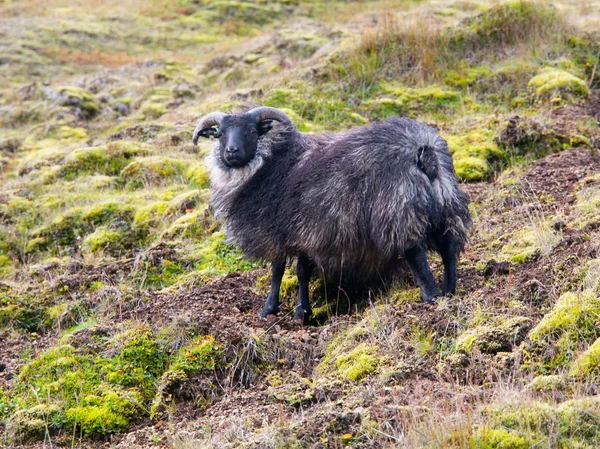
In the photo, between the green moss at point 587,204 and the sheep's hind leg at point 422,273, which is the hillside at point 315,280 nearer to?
the green moss at point 587,204

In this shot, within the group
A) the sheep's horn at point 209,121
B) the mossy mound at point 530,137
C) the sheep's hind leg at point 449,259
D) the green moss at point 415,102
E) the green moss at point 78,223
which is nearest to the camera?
the sheep's hind leg at point 449,259

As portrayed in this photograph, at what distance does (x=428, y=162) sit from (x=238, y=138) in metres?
2.57

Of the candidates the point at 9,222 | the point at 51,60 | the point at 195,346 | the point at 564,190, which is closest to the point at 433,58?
the point at 564,190

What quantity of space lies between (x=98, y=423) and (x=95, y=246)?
517cm

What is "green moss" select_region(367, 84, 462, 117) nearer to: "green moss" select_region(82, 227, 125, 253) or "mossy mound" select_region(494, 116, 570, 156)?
"mossy mound" select_region(494, 116, 570, 156)

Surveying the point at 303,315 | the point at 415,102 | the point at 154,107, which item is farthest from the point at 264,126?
the point at 154,107

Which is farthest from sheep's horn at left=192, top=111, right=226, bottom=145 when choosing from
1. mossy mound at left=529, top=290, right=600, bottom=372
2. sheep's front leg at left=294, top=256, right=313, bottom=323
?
mossy mound at left=529, top=290, right=600, bottom=372

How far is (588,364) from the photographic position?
16.9 ft

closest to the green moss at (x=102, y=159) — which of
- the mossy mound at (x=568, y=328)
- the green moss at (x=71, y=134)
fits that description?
the green moss at (x=71, y=134)

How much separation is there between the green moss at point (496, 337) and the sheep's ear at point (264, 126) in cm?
399

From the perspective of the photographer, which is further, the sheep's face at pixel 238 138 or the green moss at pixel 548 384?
the sheep's face at pixel 238 138

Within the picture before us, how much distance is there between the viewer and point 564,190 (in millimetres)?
9266

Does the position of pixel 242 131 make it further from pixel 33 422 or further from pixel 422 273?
pixel 33 422

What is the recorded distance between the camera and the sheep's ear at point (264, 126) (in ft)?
29.4
